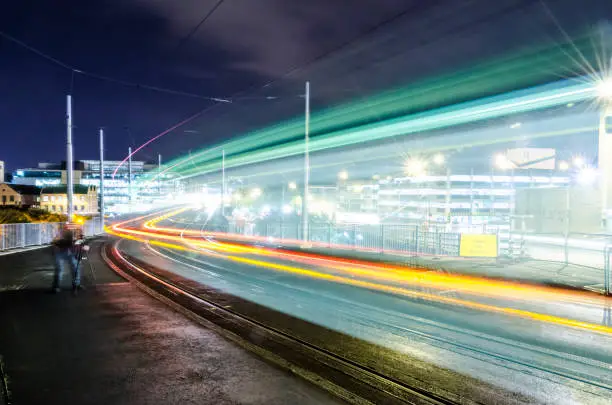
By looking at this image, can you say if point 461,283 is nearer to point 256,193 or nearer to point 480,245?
point 480,245

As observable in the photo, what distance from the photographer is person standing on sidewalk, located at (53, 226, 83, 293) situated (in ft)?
36.9

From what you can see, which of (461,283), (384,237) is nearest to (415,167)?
(384,237)

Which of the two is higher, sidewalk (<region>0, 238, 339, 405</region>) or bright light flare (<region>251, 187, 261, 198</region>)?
bright light flare (<region>251, 187, 261, 198</region>)

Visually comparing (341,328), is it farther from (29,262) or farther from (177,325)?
(29,262)

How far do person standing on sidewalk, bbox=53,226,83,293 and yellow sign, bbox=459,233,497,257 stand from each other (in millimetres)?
13130

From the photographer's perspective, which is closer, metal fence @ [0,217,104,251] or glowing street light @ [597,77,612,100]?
glowing street light @ [597,77,612,100]

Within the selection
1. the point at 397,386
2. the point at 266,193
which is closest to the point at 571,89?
the point at 397,386

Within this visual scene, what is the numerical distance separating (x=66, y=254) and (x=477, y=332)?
9.70 m

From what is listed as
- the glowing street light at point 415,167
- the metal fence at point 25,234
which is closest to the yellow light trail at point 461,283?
the metal fence at point 25,234

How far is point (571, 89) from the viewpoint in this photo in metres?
22.1

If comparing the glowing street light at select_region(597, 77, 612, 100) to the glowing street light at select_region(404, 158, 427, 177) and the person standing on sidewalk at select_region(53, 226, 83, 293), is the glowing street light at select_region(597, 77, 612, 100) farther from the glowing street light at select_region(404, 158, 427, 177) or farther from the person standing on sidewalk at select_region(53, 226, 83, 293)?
the person standing on sidewalk at select_region(53, 226, 83, 293)

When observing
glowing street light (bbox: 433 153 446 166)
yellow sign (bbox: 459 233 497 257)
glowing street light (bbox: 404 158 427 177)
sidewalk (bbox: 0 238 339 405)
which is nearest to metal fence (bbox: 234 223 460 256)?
yellow sign (bbox: 459 233 497 257)

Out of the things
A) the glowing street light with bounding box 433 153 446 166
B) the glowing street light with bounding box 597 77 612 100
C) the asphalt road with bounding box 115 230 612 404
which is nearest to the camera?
the asphalt road with bounding box 115 230 612 404

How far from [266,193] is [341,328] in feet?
176
